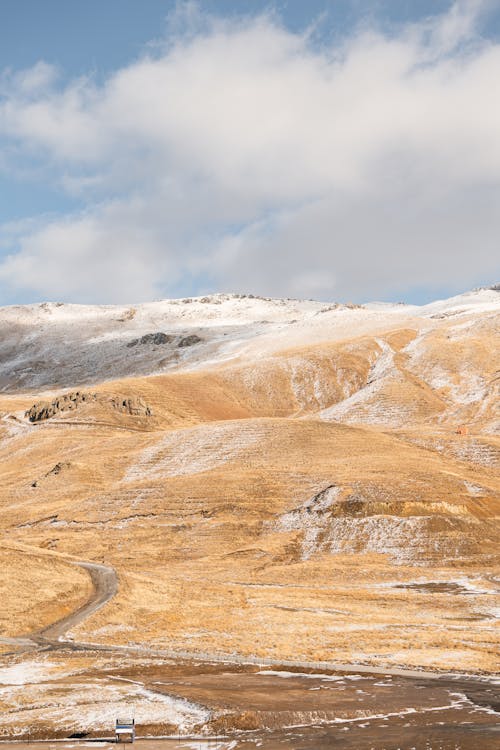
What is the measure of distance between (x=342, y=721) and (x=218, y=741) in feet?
16.9

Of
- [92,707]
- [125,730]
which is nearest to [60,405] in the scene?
[92,707]

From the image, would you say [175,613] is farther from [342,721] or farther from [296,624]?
[342,721]

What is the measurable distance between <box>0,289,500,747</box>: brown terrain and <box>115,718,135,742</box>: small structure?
1.61 m

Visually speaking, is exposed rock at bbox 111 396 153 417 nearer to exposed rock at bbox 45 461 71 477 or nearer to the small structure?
exposed rock at bbox 45 461 71 477

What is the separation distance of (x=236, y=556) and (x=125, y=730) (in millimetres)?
67364

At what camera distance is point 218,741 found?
1073 inches

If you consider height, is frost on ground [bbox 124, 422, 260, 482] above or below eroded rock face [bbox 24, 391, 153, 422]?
below

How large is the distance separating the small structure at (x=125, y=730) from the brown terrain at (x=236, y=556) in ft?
5.27

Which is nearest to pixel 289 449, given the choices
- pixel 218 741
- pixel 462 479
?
pixel 462 479

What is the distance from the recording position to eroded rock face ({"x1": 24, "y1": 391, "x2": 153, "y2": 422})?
184 metres

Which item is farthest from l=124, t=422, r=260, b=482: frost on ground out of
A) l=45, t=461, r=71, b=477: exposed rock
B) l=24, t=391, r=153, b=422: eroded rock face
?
l=24, t=391, r=153, b=422: eroded rock face

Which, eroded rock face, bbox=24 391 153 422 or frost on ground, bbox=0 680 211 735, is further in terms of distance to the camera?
eroded rock face, bbox=24 391 153 422

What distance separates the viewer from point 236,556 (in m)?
93.4

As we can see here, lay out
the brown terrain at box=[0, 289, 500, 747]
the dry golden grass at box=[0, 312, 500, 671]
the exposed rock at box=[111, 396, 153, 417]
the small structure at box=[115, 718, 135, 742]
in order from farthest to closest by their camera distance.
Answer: the exposed rock at box=[111, 396, 153, 417] < the dry golden grass at box=[0, 312, 500, 671] < the brown terrain at box=[0, 289, 500, 747] < the small structure at box=[115, 718, 135, 742]
